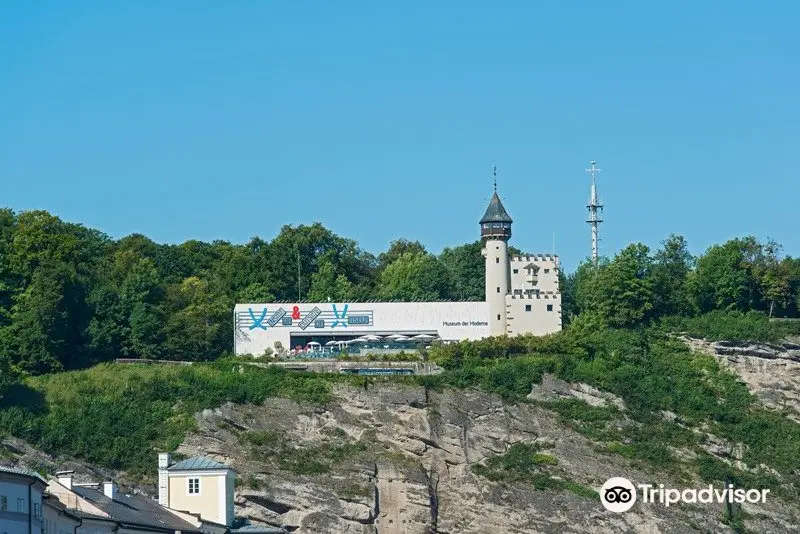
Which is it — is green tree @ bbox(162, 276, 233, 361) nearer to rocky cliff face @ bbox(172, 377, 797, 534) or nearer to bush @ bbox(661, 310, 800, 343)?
rocky cliff face @ bbox(172, 377, 797, 534)

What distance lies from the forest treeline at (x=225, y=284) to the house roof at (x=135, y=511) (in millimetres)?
30435

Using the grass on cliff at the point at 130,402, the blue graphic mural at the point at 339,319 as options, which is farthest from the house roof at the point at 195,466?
the blue graphic mural at the point at 339,319

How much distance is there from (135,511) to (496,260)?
53.0 meters

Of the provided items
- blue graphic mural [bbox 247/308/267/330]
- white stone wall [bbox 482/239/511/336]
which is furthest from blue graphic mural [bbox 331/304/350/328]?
white stone wall [bbox 482/239/511/336]

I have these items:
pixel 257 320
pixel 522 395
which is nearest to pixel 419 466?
pixel 522 395

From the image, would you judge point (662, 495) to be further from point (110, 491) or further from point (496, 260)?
point (110, 491)

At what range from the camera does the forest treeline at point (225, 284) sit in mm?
107375

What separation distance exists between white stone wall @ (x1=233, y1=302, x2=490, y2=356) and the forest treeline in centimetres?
299

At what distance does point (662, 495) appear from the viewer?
100438mm

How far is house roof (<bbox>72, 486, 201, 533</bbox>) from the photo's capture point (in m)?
64.1

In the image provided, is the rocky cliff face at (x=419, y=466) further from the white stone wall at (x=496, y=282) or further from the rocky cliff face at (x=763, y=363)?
the rocky cliff face at (x=763, y=363)

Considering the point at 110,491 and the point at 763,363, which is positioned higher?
the point at 763,363

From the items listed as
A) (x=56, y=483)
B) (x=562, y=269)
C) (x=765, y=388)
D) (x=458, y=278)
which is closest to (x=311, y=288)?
(x=458, y=278)

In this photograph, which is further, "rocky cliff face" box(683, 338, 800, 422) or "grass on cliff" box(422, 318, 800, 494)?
"rocky cliff face" box(683, 338, 800, 422)
